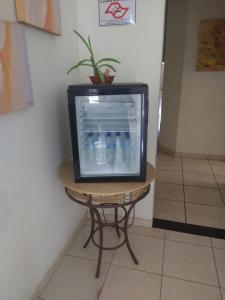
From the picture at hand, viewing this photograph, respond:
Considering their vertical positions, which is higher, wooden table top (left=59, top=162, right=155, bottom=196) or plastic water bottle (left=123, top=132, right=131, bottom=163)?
plastic water bottle (left=123, top=132, right=131, bottom=163)

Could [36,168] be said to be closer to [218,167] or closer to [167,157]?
[167,157]

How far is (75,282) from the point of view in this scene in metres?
1.55

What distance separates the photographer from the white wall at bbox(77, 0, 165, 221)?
1610 millimetres

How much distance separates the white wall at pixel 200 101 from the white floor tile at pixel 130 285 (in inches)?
101

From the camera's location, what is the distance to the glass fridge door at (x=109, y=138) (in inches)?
54.1

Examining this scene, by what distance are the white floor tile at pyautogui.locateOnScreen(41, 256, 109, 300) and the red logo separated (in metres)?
1.84

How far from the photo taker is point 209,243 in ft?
6.21

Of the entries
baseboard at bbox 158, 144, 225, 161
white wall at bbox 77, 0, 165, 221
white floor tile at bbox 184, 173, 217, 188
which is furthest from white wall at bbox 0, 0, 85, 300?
baseboard at bbox 158, 144, 225, 161

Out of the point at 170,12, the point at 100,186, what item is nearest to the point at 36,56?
the point at 100,186

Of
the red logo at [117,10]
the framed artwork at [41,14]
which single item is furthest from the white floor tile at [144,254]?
the red logo at [117,10]

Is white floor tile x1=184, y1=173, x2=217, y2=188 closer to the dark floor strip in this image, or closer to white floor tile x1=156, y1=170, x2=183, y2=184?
white floor tile x1=156, y1=170, x2=183, y2=184

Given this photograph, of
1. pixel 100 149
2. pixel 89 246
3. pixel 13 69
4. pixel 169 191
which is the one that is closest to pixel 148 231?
pixel 89 246

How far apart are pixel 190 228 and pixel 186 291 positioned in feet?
2.20

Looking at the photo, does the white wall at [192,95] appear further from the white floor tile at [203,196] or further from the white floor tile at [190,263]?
the white floor tile at [190,263]
